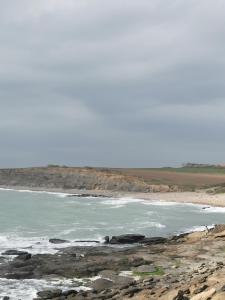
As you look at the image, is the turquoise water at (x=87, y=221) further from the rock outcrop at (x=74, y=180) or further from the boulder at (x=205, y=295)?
the rock outcrop at (x=74, y=180)

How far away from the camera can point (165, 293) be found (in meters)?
16.7

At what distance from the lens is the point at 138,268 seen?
24750mm

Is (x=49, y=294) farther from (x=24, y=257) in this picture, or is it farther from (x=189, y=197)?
(x=189, y=197)

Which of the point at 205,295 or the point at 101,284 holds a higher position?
the point at 205,295

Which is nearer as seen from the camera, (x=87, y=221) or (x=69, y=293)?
(x=69, y=293)

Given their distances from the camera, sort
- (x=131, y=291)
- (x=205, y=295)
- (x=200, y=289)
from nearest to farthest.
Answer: (x=205, y=295) < (x=200, y=289) < (x=131, y=291)

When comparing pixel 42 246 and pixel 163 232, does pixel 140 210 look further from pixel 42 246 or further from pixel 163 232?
pixel 42 246

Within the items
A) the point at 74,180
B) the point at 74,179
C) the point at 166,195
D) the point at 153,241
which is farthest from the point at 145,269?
the point at 74,179

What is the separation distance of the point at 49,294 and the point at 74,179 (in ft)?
270

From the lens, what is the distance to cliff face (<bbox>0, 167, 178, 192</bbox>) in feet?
307

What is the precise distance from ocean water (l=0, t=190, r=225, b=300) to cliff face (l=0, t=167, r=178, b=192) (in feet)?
75.5

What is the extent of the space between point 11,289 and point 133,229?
71.7ft

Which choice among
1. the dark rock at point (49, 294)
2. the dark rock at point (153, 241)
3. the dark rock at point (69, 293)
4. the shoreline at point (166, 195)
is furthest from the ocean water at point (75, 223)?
the shoreline at point (166, 195)

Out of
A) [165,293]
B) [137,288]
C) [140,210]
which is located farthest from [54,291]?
[140,210]
